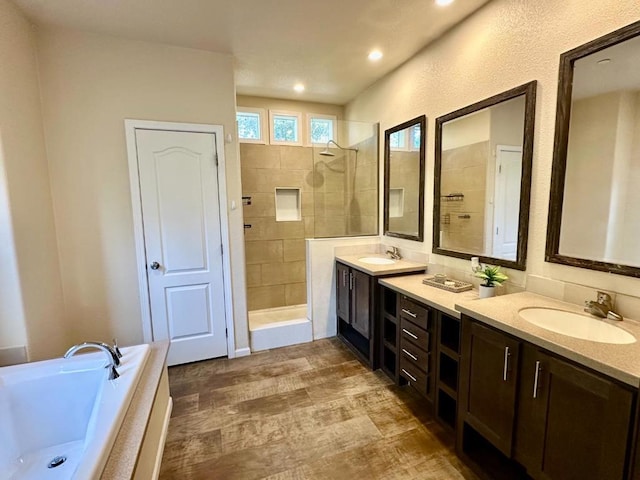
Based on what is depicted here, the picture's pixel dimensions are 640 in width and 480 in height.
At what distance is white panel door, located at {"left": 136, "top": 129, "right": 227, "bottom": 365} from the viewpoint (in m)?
2.66

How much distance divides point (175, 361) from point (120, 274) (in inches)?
37.8

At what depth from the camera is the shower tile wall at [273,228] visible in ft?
12.7

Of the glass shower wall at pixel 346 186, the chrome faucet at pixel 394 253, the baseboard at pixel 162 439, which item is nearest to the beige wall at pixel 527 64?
the chrome faucet at pixel 394 253

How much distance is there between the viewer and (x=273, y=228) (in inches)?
157


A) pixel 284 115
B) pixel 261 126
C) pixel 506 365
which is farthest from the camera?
pixel 284 115

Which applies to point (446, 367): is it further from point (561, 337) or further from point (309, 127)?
point (309, 127)

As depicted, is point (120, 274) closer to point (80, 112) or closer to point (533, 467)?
point (80, 112)

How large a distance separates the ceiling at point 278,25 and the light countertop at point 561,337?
2.02 meters

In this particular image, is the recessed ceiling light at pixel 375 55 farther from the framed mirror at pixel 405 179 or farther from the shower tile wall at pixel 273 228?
the shower tile wall at pixel 273 228

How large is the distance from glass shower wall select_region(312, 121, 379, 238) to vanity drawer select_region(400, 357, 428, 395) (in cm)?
165

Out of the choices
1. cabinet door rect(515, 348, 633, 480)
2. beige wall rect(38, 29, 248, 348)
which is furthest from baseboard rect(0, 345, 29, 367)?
cabinet door rect(515, 348, 633, 480)

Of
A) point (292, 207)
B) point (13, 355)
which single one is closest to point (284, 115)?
point (292, 207)

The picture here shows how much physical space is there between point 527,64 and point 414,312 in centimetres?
174

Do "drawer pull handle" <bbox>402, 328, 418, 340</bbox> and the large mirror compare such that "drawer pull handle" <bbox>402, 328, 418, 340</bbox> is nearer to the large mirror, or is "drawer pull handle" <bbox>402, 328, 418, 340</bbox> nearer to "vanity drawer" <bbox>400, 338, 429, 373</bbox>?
"vanity drawer" <bbox>400, 338, 429, 373</bbox>
